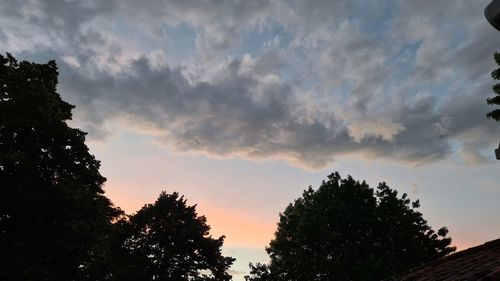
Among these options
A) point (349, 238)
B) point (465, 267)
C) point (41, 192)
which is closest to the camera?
point (465, 267)

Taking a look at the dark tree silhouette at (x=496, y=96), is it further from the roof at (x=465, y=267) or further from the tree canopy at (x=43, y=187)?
the tree canopy at (x=43, y=187)

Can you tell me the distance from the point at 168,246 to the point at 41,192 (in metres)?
25.9

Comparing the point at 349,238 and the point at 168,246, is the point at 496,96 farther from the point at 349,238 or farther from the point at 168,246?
the point at 168,246

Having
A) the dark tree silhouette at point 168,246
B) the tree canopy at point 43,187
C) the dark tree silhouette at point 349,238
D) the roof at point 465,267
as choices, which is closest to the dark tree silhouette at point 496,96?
the roof at point 465,267

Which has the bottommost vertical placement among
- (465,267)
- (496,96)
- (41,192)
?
(465,267)

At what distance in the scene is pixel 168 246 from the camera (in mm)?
42656

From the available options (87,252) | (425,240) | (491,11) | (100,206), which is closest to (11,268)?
(87,252)

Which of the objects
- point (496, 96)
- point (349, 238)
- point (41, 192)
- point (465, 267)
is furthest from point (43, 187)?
point (349, 238)

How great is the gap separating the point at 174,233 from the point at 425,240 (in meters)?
26.4

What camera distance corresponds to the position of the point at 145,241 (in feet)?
141

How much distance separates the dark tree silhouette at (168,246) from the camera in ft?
135

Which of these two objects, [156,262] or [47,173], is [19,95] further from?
[156,262]

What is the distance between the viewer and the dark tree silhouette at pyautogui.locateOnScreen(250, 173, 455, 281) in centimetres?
3394

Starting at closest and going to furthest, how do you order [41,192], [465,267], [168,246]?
[465,267] < [41,192] < [168,246]
